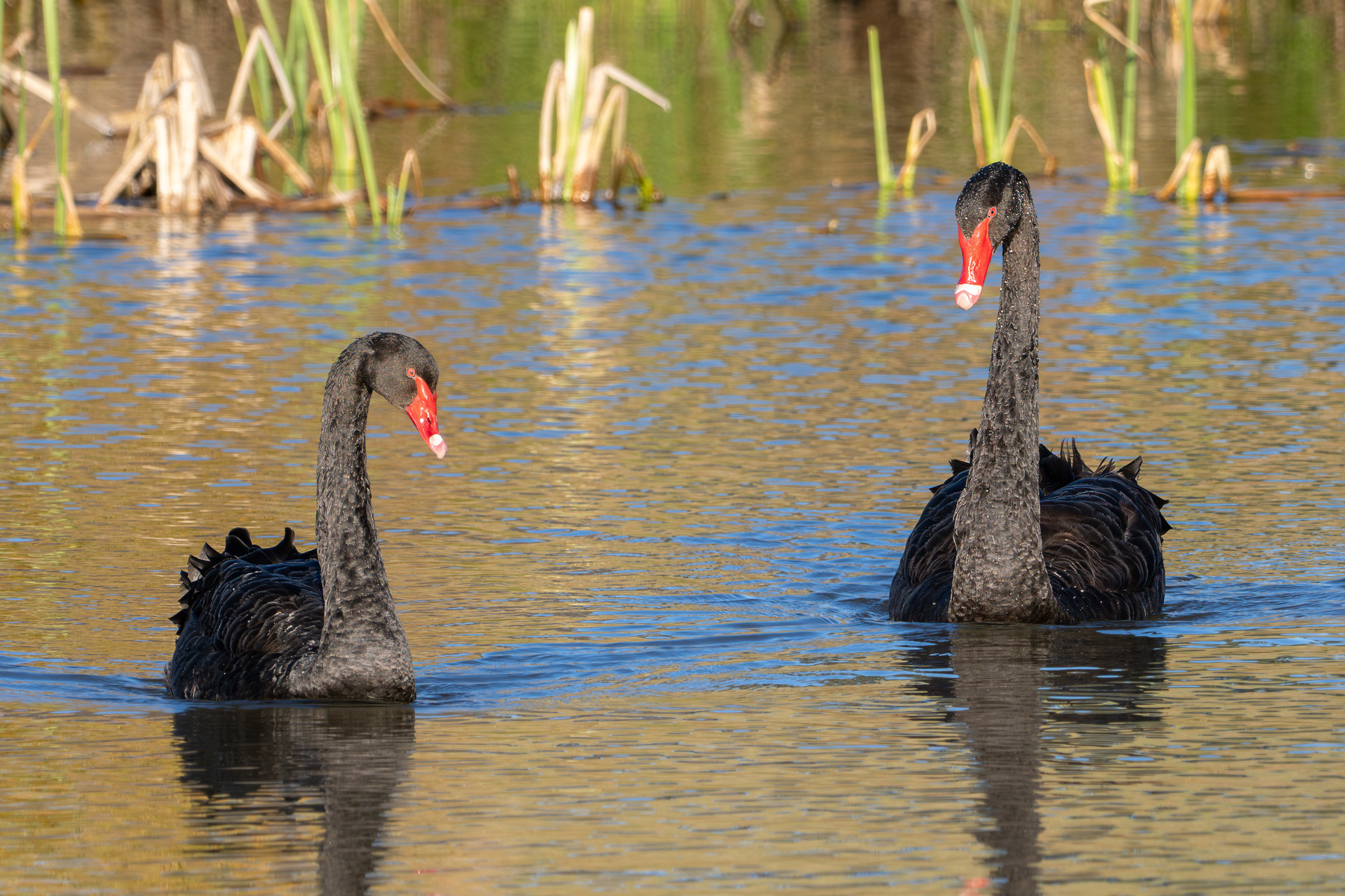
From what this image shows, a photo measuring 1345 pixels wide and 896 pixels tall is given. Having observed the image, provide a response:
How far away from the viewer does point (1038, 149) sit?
25266mm

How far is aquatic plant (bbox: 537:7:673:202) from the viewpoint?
1998 centimetres

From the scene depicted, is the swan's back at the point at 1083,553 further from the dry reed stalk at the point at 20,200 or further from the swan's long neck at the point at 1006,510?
the dry reed stalk at the point at 20,200

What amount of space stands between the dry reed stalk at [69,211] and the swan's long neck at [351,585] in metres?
11.5

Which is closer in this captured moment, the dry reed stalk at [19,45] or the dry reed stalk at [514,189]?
the dry reed stalk at [19,45]

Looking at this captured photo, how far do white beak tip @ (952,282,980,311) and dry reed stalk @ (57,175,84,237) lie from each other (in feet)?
39.8

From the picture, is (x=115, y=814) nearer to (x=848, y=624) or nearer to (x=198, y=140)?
(x=848, y=624)

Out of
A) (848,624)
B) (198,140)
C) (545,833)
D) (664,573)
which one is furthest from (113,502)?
(198,140)

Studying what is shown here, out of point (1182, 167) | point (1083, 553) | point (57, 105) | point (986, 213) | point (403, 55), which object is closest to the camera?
point (986, 213)

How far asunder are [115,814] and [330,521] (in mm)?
1652

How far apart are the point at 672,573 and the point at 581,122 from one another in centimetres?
1192

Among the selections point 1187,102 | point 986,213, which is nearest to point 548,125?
point 1187,102

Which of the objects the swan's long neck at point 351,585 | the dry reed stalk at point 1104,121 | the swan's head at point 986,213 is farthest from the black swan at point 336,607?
the dry reed stalk at point 1104,121

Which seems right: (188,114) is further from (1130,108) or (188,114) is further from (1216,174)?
(1216,174)

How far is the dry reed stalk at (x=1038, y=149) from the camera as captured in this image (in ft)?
66.2
